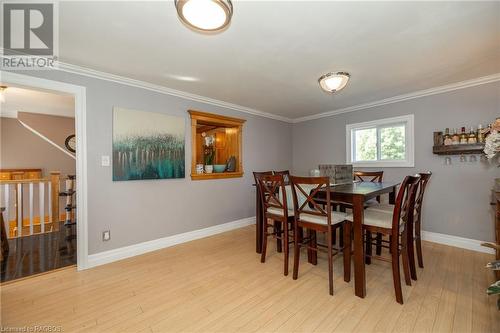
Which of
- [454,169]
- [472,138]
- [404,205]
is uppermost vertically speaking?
[472,138]

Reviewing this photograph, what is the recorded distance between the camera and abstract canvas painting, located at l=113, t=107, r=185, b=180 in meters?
2.61

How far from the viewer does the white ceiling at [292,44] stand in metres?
1.51

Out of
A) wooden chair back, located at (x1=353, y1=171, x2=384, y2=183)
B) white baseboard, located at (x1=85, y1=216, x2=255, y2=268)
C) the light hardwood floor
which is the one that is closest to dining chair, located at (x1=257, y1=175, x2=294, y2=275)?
the light hardwood floor

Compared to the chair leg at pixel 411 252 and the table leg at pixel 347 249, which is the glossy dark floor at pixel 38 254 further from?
the chair leg at pixel 411 252

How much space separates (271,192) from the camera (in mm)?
2328

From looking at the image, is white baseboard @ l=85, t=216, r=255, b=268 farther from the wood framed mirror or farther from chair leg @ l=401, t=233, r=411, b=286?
chair leg @ l=401, t=233, r=411, b=286

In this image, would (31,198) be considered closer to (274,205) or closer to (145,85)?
(145,85)

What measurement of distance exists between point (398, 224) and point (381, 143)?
7.80 feet

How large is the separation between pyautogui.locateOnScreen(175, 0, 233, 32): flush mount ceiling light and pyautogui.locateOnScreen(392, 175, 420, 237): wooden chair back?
5.75 feet

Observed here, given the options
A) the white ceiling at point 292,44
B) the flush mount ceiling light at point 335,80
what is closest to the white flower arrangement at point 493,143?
the white ceiling at point 292,44

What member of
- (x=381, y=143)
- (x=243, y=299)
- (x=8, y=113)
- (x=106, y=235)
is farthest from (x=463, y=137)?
(x=8, y=113)

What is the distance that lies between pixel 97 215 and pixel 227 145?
2.47 metres

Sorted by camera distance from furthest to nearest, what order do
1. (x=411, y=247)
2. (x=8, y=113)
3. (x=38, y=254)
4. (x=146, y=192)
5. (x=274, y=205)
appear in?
(x=8, y=113), (x=146, y=192), (x=38, y=254), (x=274, y=205), (x=411, y=247)

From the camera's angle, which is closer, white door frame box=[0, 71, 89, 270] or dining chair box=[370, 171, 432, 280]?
dining chair box=[370, 171, 432, 280]
